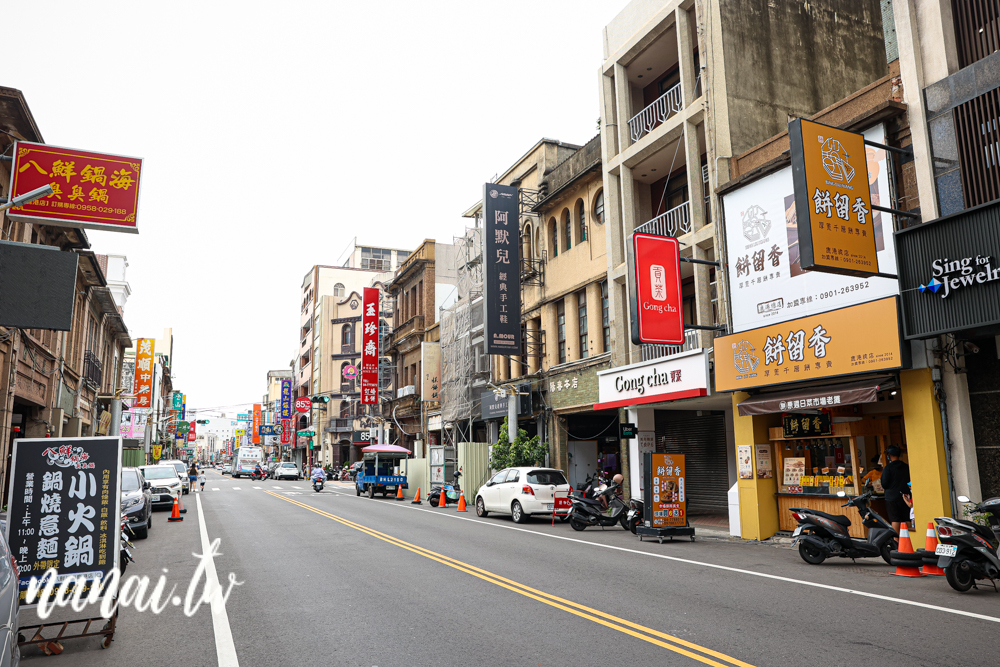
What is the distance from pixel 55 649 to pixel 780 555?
36.5 ft

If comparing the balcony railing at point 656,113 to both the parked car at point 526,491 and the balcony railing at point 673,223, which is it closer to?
the balcony railing at point 673,223

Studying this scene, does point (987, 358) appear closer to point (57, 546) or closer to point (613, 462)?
point (57, 546)

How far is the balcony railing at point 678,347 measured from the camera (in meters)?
19.3

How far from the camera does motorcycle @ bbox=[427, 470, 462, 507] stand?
2697cm

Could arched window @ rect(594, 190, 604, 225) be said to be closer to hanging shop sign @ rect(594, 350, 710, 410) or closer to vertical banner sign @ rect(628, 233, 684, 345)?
hanging shop sign @ rect(594, 350, 710, 410)

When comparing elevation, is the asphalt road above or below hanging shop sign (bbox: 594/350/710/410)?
below

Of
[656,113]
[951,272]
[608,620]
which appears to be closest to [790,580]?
[608,620]

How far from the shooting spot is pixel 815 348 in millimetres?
14000

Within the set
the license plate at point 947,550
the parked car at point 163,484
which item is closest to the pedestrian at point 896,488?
the license plate at point 947,550

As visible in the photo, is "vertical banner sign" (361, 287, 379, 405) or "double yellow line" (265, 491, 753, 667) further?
"vertical banner sign" (361, 287, 379, 405)

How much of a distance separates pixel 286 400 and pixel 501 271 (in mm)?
76082

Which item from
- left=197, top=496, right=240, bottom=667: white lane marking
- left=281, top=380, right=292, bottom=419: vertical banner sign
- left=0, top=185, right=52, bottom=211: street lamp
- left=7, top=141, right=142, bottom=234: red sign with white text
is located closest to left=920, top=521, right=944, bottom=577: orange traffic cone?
left=197, top=496, right=240, bottom=667: white lane marking

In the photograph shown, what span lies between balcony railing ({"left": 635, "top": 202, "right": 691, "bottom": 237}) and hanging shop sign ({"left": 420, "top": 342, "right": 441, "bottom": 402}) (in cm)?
1859

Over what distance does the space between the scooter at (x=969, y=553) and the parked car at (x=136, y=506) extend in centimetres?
1468
